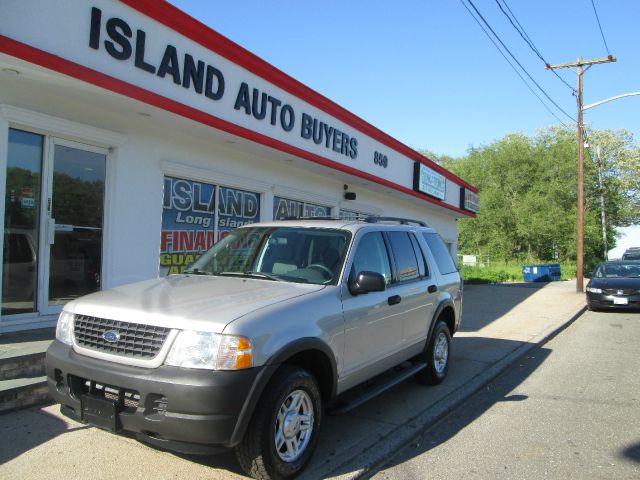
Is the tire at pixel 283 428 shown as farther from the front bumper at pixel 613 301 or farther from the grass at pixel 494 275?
the grass at pixel 494 275

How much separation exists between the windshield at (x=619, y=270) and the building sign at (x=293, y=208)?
28.1 feet

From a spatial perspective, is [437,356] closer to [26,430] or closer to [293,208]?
[26,430]

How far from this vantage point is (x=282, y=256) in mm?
4559

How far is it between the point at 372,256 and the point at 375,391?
121cm

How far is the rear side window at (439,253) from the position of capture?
6312 mm

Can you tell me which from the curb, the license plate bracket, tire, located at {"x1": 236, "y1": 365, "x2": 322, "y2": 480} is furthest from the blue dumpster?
the license plate bracket

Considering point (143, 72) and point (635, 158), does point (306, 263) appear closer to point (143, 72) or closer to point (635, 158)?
point (143, 72)

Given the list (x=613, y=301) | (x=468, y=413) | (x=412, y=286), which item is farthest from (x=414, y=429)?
(x=613, y=301)

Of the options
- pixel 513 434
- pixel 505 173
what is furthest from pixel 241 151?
pixel 505 173

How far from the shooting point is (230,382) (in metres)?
2.96

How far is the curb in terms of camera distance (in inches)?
146

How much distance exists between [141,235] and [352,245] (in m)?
4.35

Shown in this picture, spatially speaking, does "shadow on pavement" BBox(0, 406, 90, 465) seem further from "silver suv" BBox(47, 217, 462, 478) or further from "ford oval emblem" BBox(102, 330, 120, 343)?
"ford oval emblem" BBox(102, 330, 120, 343)

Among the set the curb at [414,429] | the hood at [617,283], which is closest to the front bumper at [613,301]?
the hood at [617,283]
